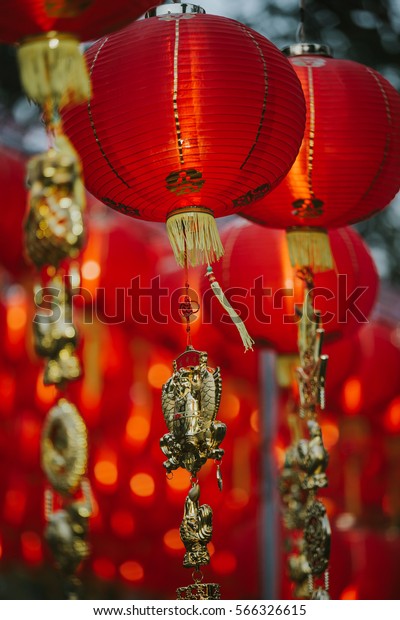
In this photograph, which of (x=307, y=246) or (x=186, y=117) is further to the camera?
(x=307, y=246)

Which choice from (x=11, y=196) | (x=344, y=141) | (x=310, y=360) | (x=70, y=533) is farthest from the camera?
(x=11, y=196)

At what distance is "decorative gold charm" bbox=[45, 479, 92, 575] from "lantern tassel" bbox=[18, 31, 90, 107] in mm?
766

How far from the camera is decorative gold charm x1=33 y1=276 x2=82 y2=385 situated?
1.88 metres

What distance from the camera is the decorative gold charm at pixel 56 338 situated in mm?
1883

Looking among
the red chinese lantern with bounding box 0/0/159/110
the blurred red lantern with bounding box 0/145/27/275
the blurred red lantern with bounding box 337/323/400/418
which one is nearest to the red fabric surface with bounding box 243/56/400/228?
the red chinese lantern with bounding box 0/0/159/110

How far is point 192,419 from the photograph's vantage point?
8.25ft

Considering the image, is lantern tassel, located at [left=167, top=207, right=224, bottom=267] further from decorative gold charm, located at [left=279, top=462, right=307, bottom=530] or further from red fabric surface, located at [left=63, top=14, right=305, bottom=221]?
decorative gold charm, located at [left=279, top=462, right=307, bottom=530]

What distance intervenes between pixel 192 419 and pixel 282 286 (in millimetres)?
1351

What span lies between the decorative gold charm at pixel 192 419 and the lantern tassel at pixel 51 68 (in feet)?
2.86

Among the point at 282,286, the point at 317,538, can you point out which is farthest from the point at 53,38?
the point at 282,286

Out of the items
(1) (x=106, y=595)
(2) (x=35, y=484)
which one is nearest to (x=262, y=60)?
(2) (x=35, y=484)

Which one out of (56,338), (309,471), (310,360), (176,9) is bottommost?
(56,338)

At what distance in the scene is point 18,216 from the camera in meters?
5.14

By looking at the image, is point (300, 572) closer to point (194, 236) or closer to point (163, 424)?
point (194, 236)
